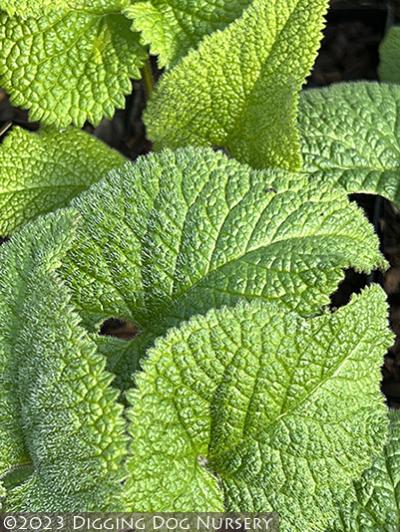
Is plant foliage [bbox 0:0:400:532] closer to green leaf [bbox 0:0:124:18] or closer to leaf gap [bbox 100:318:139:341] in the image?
green leaf [bbox 0:0:124:18]

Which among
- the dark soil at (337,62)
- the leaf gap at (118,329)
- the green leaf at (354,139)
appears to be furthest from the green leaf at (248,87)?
the dark soil at (337,62)

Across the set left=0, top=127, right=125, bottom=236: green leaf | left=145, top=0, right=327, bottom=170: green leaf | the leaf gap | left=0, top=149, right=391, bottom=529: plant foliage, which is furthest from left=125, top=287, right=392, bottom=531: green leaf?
the leaf gap

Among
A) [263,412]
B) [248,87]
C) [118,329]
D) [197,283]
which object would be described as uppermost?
[248,87]

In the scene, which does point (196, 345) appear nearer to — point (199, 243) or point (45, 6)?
point (199, 243)

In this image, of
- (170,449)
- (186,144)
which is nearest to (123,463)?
(170,449)

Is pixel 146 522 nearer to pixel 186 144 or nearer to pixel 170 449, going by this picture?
pixel 170 449

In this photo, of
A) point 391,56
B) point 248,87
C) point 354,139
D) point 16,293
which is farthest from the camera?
point 391,56

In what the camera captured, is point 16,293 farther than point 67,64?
No

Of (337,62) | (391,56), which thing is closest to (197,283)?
(391,56)

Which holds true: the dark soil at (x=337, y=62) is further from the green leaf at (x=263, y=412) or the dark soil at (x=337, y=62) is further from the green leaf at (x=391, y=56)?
the green leaf at (x=263, y=412)
